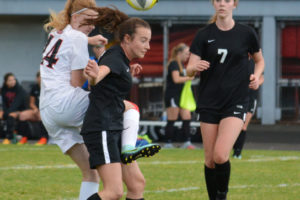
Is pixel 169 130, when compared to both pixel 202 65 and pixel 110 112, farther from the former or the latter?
pixel 110 112

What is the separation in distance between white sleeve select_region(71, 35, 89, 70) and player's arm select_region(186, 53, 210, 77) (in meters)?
1.40

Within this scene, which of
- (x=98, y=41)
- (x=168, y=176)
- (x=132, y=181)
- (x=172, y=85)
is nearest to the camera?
(x=132, y=181)

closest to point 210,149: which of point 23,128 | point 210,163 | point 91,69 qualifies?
point 210,163

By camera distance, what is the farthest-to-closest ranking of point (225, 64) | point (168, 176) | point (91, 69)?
point (168, 176) → point (225, 64) → point (91, 69)

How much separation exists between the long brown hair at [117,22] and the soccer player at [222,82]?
1.41 m

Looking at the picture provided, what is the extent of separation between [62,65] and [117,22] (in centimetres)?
58

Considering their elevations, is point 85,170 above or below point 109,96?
below

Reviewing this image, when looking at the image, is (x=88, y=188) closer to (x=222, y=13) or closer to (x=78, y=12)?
(x=78, y=12)

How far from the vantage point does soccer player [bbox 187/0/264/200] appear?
732 cm

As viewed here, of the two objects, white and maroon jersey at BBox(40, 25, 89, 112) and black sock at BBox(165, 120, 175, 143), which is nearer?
white and maroon jersey at BBox(40, 25, 89, 112)

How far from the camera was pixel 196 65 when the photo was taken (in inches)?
281

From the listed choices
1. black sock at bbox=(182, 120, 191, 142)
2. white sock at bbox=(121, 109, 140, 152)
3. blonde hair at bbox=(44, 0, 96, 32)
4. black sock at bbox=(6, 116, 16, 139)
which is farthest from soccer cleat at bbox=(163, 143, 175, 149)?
white sock at bbox=(121, 109, 140, 152)

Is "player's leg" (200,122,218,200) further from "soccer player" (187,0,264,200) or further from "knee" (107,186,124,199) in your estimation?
"knee" (107,186,124,199)

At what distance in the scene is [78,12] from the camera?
6.28 metres
